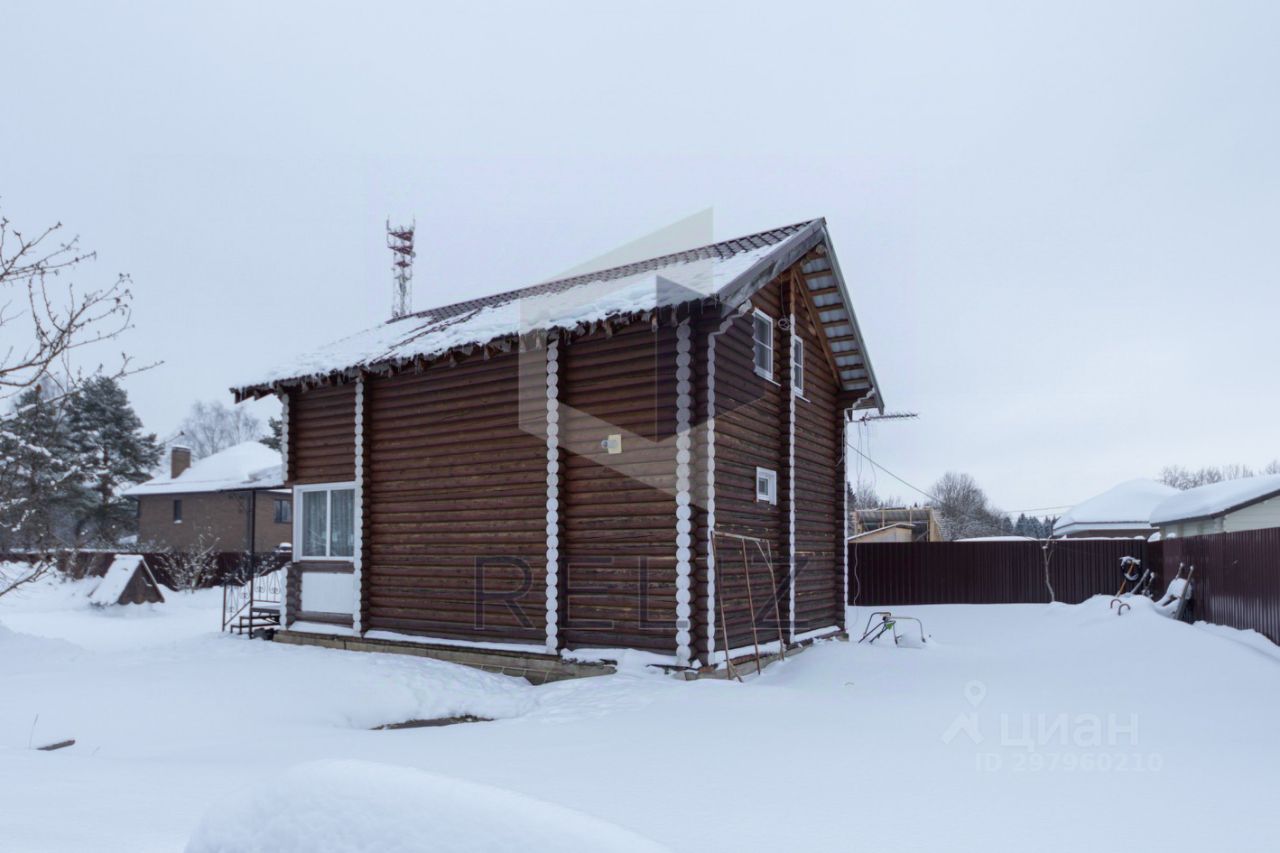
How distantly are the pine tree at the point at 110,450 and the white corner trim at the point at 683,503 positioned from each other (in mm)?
33118

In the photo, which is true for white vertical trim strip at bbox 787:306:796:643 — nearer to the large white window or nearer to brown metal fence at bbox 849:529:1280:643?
the large white window

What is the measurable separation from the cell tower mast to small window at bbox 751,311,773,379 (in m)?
16.8

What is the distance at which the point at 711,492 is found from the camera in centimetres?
992

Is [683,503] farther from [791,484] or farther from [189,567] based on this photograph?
[189,567]

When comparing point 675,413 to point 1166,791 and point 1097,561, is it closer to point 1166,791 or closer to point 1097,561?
point 1166,791

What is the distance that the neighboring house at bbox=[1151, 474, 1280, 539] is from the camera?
21234 mm

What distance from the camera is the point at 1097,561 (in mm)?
20891

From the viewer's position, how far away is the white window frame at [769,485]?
11.5 meters

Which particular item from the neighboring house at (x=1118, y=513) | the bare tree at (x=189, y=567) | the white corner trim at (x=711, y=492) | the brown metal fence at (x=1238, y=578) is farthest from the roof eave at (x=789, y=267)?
the neighboring house at (x=1118, y=513)

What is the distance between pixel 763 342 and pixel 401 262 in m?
17.5

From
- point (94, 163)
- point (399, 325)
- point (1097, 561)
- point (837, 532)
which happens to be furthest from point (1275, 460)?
point (94, 163)

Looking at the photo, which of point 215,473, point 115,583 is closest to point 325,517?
point 115,583

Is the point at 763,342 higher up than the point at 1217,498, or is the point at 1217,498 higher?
the point at 763,342

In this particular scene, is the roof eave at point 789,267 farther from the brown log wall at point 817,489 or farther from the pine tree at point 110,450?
the pine tree at point 110,450
